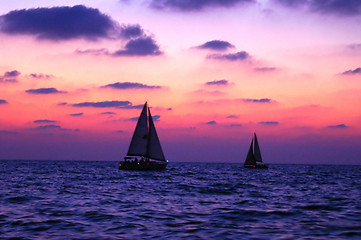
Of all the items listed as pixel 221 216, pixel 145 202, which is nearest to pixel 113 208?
pixel 145 202

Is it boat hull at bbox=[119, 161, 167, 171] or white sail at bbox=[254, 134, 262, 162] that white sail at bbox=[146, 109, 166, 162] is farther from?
white sail at bbox=[254, 134, 262, 162]

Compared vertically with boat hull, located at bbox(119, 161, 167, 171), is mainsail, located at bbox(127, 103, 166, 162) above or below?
above

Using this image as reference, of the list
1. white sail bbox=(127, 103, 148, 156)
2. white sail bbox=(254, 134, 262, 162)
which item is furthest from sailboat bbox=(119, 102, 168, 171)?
white sail bbox=(254, 134, 262, 162)

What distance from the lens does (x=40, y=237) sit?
15820 millimetres

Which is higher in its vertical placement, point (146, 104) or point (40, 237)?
point (146, 104)

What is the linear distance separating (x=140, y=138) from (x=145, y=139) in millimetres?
1058

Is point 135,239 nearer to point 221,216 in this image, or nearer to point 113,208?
point 221,216

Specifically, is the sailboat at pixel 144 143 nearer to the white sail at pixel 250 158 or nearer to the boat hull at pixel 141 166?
the boat hull at pixel 141 166

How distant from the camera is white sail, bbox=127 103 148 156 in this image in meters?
79.4

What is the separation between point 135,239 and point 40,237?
3.82m

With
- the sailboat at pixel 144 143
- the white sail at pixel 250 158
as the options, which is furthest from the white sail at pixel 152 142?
the white sail at pixel 250 158

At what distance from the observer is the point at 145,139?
8025 centimetres

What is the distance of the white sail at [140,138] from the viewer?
7944 centimetres

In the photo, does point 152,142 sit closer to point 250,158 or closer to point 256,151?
point 256,151
